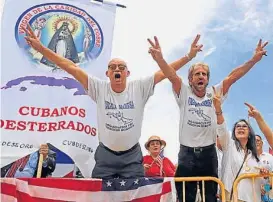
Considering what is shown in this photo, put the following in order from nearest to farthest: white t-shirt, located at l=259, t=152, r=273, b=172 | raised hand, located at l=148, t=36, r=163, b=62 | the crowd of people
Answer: the crowd of people < raised hand, located at l=148, t=36, r=163, b=62 < white t-shirt, located at l=259, t=152, r=273, b=172

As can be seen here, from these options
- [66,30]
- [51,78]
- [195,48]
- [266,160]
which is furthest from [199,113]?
[66,30]

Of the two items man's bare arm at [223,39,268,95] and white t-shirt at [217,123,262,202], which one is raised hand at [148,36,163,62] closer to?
man's bare arm at [223,39,268,95]

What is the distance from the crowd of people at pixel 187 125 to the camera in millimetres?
3889

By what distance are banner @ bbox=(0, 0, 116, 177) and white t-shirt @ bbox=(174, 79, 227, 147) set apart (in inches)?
46.2

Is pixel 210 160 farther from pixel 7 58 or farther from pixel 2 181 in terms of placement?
pixel 7 58

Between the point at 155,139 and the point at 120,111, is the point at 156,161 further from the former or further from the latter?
the point at 120,111

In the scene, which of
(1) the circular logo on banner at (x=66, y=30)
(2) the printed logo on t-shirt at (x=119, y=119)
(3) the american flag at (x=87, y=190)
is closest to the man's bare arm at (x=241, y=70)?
(2) the printed logo on t-shirt at (x=119, y=119)

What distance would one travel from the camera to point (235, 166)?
438 cm

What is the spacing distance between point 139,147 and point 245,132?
1232 mm

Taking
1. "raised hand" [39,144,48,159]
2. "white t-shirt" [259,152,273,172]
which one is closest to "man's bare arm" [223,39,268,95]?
"white t-shirt" [259,152,273,172]

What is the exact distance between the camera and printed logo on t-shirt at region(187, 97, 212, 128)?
395 centimetres

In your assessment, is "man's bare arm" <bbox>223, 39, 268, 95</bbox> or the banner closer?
"man's bare arm" <bbox>223, 39, 268, 95</bbox>

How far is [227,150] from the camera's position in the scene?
430 cm

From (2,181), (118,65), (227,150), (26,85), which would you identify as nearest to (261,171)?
(227,150)
